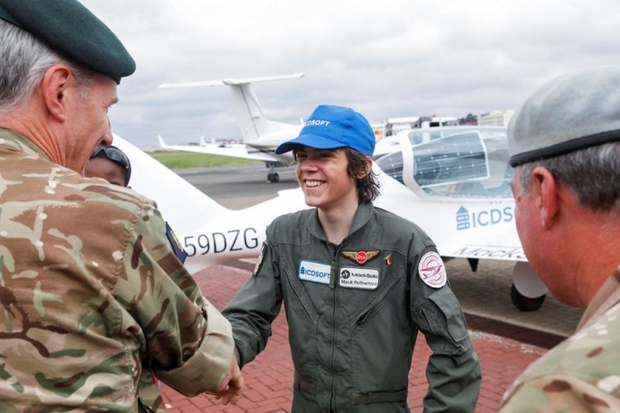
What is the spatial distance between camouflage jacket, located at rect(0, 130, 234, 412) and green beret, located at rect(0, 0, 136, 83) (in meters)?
0.21

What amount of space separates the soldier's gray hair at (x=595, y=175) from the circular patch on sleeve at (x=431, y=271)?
1.06 metres

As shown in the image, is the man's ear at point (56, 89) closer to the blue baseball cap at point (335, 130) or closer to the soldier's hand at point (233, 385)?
the soldier's hand at point (233, 385)

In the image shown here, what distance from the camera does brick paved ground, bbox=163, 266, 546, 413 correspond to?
4375 mm

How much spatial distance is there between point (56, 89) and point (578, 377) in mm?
1083

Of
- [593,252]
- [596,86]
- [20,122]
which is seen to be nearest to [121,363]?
[20,122]

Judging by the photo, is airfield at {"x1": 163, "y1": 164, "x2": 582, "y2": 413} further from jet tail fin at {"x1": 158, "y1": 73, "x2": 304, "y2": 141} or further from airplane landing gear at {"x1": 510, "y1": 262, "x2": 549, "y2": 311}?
jet tail fin at {"x1": 158, "y1": 73, "x2": 304, "y2": 141}

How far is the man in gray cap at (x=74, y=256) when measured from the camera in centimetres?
105

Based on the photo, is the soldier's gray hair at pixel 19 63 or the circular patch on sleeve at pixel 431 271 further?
the circular patch on sleeve at pixel 431 271

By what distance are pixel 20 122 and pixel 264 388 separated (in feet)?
12.6

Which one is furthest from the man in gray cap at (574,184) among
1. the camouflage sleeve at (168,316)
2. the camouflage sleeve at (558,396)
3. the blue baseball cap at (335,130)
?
the blue baseball cap at (335,130)

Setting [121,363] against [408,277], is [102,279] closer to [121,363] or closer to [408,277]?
[121,363]

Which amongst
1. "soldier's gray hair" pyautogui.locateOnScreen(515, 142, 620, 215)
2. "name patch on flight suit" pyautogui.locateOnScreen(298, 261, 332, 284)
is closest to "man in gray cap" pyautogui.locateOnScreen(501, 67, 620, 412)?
"soldier's gray hair" pyautogui.locateOnScreen(515, 142, 620, 215)

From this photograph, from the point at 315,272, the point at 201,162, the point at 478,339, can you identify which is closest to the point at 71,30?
the point at 315,272

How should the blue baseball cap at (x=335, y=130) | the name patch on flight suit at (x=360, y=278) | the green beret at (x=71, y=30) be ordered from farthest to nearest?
the blue baseball cap at (x=335, y=130)
the name patch on flight suit at (x=360, y=278)
the green beret at (x=71, y=30)
